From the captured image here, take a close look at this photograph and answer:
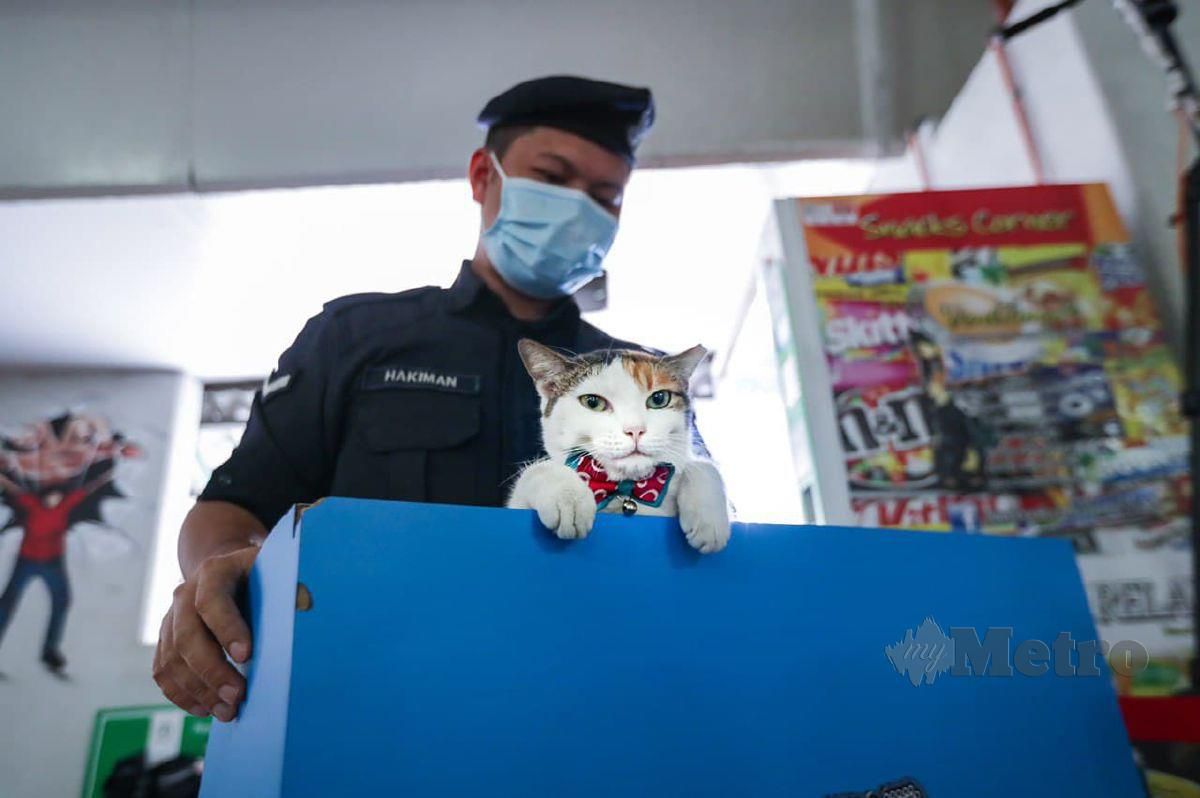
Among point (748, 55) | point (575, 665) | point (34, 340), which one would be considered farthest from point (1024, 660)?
point (34, 340)

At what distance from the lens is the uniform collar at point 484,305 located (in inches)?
44.0

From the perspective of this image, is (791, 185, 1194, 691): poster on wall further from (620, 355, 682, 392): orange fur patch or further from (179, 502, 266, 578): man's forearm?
(179, 502, 266, 578): man's forearm

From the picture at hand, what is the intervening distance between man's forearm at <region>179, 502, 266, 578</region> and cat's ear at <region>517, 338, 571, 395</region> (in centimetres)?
39

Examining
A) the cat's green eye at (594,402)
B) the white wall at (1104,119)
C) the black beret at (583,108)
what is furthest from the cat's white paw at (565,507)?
the white wall at (1104,119)

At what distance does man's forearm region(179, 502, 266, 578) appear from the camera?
859mm

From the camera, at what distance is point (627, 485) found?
2.26 feet

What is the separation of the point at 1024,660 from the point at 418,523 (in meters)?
0.58

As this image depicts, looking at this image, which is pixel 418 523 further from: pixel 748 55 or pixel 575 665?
pixel 748 55

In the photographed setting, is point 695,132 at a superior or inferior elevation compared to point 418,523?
superior

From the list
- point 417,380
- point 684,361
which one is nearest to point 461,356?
point 417,380

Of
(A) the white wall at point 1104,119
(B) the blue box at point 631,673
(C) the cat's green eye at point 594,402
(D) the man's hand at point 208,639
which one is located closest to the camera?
(B) the blue box at point 631,673

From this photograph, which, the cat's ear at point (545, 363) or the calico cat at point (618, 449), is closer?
the calico cat at point (618, 449)

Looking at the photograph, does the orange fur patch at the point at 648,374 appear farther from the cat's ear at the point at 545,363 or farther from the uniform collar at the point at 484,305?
the uniform collar at the point at 484,305

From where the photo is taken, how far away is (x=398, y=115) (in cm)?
215
